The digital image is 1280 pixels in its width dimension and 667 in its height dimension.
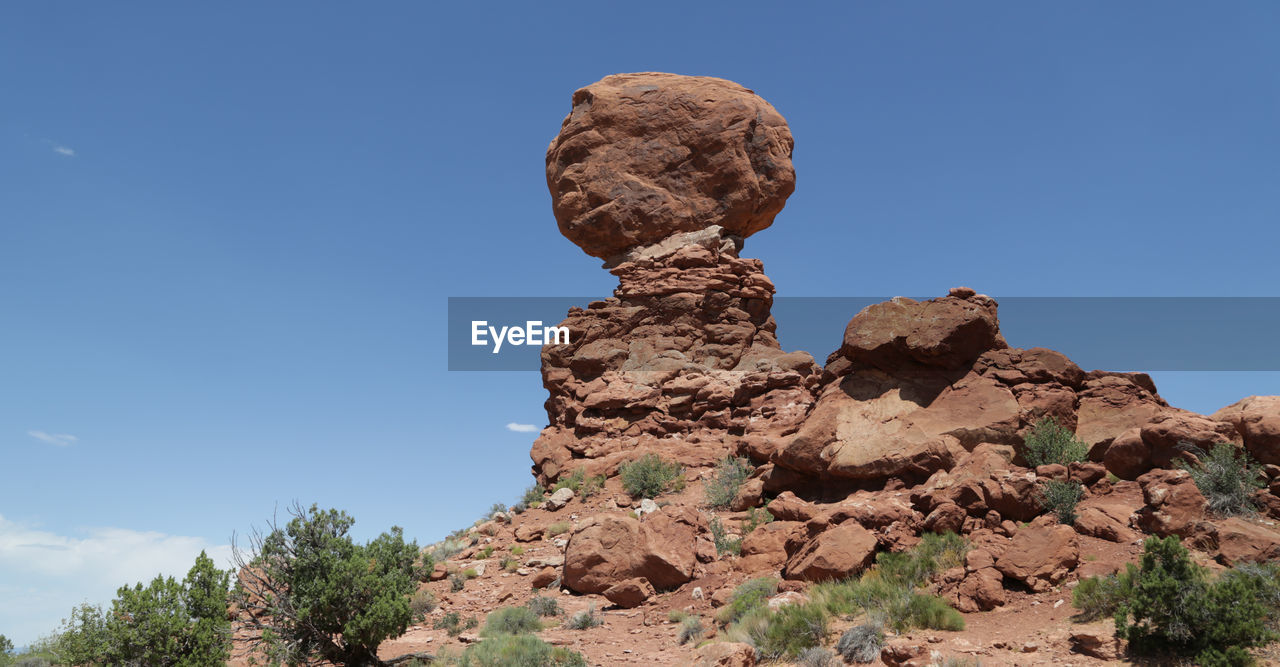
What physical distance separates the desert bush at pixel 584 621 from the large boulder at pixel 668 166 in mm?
12583

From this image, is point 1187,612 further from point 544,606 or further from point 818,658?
point 544,606

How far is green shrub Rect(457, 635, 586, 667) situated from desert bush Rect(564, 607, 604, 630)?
45.7 inches

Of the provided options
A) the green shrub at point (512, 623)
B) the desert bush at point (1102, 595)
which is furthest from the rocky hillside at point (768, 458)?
the green shrub at point (512, 623)

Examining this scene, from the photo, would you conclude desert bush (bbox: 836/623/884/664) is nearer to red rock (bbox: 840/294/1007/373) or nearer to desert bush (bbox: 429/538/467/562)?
red rock (bbox: 840/294/1007/373)

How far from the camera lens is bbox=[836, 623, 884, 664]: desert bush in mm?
8961

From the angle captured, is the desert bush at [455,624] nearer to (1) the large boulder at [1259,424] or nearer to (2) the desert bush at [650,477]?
(2) the desert bush at [650,477]

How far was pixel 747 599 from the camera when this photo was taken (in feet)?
36.5

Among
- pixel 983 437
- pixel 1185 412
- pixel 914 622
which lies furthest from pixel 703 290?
pixel 914 622

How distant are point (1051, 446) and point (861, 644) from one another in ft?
19.1

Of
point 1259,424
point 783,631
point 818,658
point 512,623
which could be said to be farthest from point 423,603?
point 1259,424

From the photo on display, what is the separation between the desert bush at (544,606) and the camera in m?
12.9

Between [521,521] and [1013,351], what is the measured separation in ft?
36.6

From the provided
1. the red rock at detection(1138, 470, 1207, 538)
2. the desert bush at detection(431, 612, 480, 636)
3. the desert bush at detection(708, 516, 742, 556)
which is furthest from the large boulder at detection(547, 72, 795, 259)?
→ the red rock at detection(1138, 470, 1207, 538)

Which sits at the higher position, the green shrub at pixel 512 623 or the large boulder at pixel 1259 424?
the large boulder at pixel 1259 424
